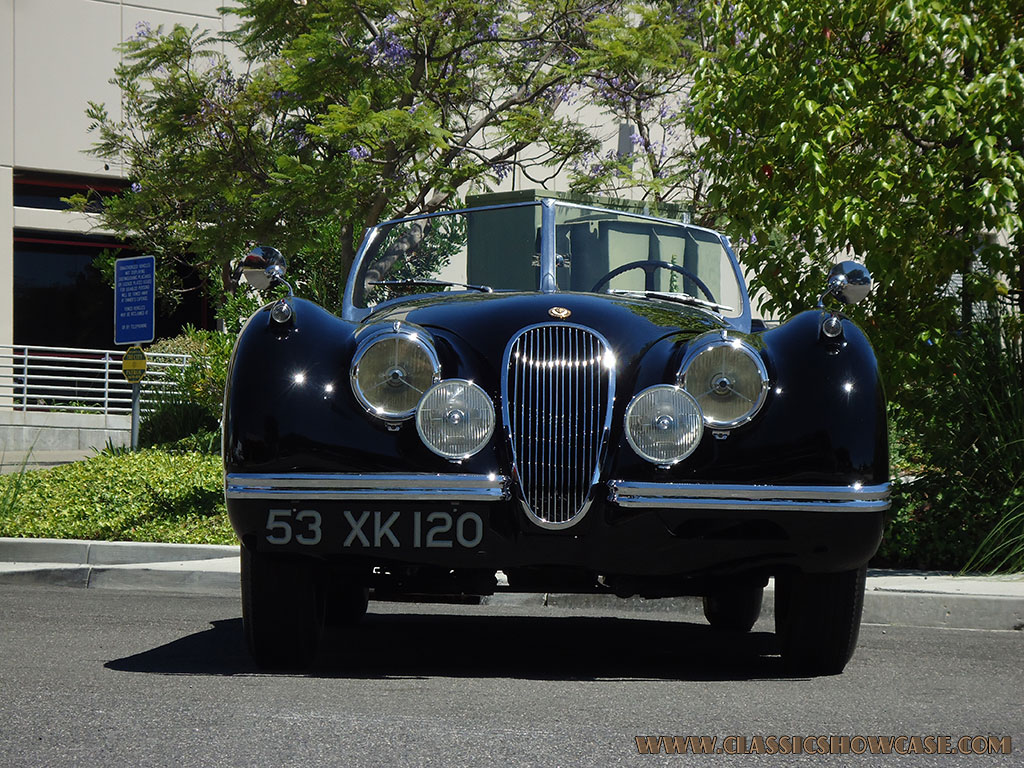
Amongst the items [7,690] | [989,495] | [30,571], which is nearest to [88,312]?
[30,571]

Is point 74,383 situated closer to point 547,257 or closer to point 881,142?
point 881,142

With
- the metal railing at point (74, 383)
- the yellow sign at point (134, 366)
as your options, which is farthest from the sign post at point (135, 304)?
the metal railing at point (74, 383)

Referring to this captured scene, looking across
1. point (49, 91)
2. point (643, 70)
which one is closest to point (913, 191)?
point (643, 70)

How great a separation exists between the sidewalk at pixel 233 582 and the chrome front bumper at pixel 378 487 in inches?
131

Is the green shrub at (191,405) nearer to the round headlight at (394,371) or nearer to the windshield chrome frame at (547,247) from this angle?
the windshield chrome frame at (547,247)

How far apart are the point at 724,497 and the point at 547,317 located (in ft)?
2.93

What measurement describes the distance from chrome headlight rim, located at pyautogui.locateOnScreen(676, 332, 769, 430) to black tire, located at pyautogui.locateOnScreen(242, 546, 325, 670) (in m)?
1.44

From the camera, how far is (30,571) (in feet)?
28.9

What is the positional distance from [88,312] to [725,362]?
26.8m

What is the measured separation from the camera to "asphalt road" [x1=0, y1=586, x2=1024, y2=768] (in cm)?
360

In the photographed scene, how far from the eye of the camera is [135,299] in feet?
47.7

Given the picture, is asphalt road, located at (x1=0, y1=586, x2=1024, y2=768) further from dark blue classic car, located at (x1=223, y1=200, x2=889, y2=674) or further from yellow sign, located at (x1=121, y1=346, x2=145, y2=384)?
yellow sign, located at (x1=121, y1=346, x2=145, y2=384)

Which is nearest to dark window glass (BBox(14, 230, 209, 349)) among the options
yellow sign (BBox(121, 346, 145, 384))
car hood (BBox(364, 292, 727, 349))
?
yellow sign (BBox(121, 346, 145, 384))

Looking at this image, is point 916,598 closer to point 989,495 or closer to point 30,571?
point 989,495
